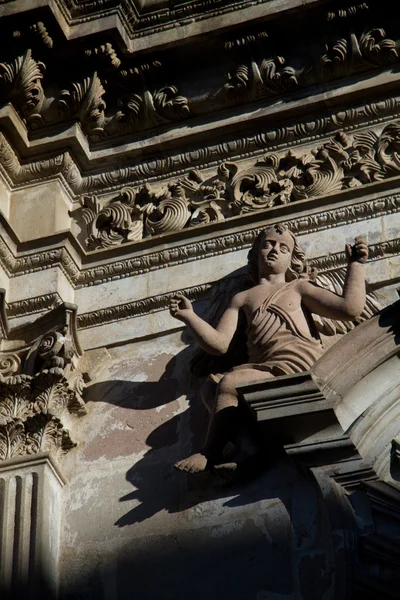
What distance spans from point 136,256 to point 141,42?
1.79 m

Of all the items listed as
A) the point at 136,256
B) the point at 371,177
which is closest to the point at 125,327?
the point at 136,256

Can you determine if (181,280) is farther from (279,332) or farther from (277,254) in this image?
(279,332)

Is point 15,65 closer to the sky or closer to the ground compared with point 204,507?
closer to the sky

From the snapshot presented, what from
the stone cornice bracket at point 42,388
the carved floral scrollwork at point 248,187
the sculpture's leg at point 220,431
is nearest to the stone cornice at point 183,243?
the carved floral scrollwork at point 248,187

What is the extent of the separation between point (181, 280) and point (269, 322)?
3.35ft

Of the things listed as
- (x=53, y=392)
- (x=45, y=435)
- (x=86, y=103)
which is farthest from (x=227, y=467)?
(x=86, y=103)

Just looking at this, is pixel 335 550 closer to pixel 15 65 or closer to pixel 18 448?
pixel 18 448

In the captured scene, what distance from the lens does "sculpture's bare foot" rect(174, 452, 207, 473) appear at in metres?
8.38

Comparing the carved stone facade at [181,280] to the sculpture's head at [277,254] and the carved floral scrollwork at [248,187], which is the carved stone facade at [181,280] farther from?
the sculpture's head at [277,254]

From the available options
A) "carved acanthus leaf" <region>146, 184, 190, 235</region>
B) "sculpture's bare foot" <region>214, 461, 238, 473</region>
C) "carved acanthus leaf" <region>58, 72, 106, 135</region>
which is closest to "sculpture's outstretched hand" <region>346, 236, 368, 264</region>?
"sculpture's bare foot" <region>214, 461, 238, 473</region>

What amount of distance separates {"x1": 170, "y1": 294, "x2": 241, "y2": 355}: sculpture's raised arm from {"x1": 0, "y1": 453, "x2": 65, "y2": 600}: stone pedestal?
3.61 ft

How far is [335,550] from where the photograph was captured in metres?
7.89

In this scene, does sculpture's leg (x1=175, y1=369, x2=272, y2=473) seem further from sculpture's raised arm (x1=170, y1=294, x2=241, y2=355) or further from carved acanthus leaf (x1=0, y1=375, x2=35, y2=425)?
carved acanthus leaf (x1=0, y1=375, x2=35, y2=425)

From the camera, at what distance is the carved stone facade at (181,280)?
27.0ft
